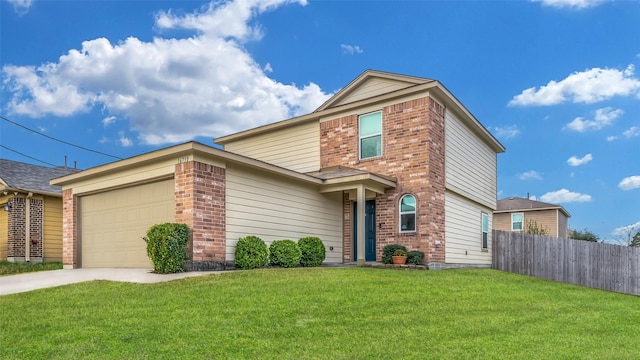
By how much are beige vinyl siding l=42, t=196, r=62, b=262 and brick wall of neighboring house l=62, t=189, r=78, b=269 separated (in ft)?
16.7

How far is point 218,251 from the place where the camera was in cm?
1166

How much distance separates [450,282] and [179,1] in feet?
35.7

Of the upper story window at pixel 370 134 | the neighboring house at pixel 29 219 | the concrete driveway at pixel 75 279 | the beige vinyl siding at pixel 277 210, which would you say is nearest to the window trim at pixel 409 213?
the upper story window at pixel 370 134

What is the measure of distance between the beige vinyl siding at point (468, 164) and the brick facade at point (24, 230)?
16.2m

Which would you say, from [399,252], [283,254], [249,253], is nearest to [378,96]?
[399,252]

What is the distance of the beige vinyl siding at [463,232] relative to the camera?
50.8 feet

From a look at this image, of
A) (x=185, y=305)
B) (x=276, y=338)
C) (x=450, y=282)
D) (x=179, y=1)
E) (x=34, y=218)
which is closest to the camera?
(x=276, y=338)

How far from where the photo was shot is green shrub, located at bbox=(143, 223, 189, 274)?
1054cm

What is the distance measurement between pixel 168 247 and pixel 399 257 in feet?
21.5

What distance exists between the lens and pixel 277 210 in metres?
13.7

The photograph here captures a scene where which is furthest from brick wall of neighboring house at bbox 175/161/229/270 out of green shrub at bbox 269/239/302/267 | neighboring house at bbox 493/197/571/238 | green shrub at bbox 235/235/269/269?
neighboring house at bbox 493/197/571/238

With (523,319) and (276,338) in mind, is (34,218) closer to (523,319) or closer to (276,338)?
(276,338)

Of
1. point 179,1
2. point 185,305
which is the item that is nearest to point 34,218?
point 179,1

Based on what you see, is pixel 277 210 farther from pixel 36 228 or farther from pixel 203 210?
pixel 36 228
